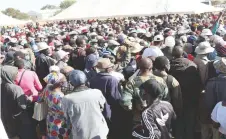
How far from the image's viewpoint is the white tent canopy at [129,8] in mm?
33781

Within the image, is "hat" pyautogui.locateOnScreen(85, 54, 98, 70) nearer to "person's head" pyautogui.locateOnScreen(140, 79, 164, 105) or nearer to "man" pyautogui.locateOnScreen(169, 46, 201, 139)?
"man" pyautogui.locateOnScreen(169, 46, 201, 139)

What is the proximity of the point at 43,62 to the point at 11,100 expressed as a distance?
7.64 ft

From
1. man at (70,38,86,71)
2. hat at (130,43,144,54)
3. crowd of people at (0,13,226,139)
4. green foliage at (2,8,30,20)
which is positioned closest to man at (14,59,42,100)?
crowd of people at (0,13,226,139)

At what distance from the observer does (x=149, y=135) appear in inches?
138

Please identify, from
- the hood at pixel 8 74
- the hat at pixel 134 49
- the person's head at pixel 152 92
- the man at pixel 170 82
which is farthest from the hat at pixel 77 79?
the hat at pixel 134 49

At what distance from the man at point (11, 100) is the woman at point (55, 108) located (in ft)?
2.05

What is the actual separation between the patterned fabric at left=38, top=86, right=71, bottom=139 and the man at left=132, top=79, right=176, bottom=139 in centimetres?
134

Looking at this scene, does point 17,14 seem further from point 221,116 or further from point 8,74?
point 221,116

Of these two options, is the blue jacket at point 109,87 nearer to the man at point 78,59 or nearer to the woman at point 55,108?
the woman at point 55,108

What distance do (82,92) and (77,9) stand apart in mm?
34742

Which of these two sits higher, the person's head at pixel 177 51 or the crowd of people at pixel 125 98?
the person's head at pixel 177 51

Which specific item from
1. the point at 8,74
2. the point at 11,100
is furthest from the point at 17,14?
the point at 11,100

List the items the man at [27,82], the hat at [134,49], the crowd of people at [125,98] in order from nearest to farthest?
the crowd of people at [125,98] → the man at [27,82] → the hat at [134,49]

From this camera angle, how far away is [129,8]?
35375 mm
